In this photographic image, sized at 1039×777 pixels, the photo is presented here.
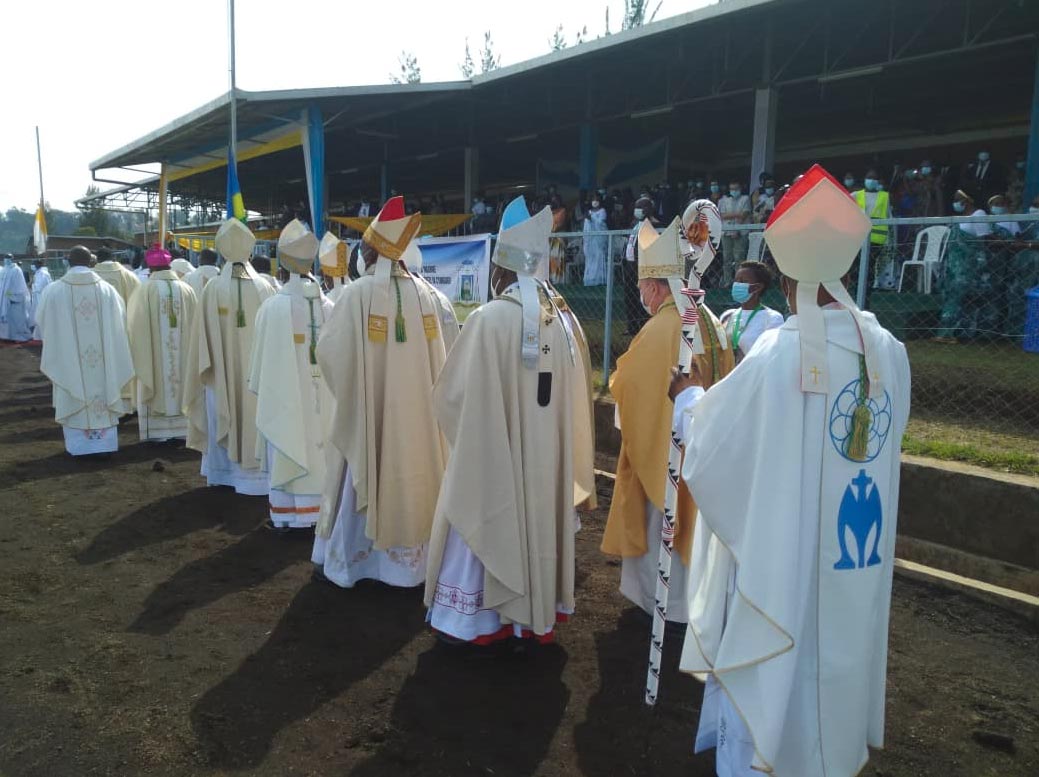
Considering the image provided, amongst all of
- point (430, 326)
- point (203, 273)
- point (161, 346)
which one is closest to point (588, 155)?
point (203, 273)

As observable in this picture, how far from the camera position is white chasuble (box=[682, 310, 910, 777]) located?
2.53 meters

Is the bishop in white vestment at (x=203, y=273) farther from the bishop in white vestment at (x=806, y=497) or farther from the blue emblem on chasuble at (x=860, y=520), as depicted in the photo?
the blue emblem on chasuble at (x=860, y=520)

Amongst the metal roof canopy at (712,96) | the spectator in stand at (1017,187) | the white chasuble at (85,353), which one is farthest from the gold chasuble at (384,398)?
the spectator in stand at (1017,187)

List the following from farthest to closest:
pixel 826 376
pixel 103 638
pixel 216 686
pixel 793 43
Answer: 1. pixel 793 43
2. pixel 103 638
3. pixel 216 686
4. pixel 826 376

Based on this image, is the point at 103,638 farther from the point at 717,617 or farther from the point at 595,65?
the point at 595,65

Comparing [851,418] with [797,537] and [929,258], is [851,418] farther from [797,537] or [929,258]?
[929,258]

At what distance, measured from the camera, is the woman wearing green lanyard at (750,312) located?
567 cm

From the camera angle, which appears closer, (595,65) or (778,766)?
(778,766)

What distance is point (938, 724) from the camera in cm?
349

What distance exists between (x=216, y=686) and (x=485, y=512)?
5.07ft

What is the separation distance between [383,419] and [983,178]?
1169cm

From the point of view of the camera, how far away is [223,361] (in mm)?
7164

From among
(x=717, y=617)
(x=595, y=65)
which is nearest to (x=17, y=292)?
(x=595, y=65)

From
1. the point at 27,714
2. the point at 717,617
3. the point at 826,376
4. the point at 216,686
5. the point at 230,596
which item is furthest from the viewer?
the point at 230,596
